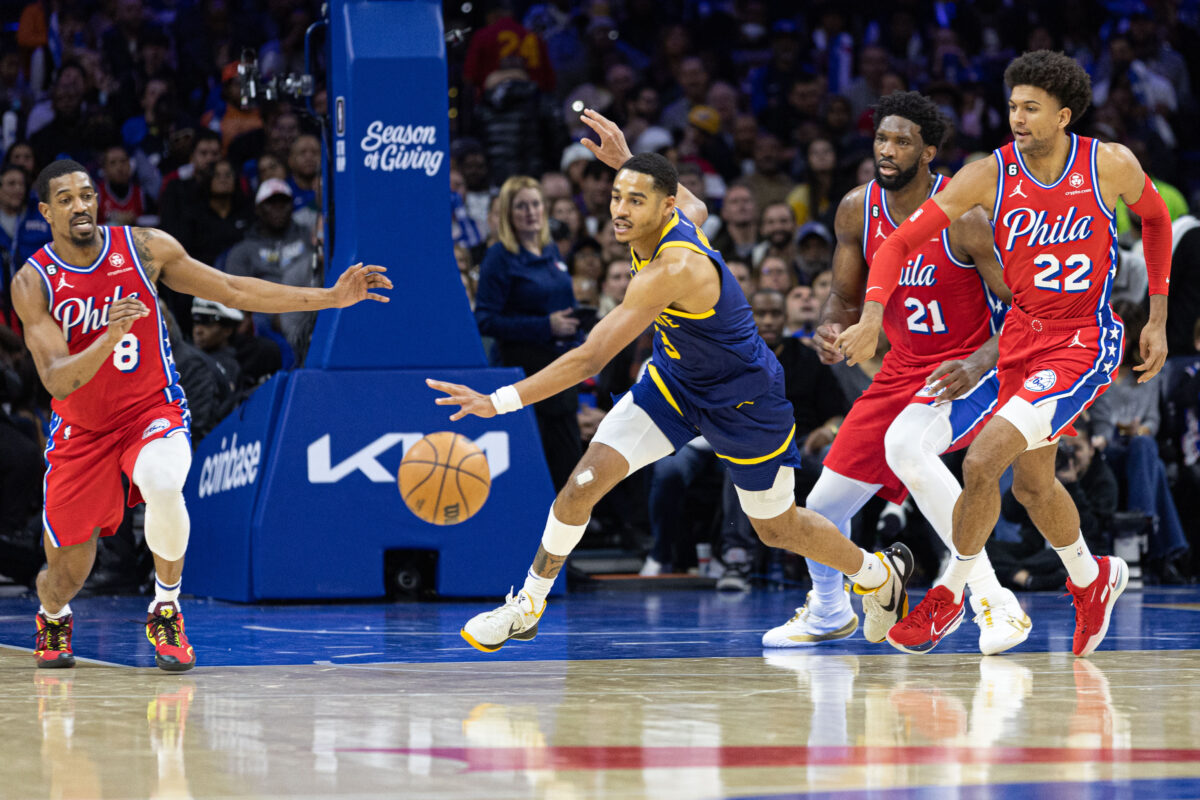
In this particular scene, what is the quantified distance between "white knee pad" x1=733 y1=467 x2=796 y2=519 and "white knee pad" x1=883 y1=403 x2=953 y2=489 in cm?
58

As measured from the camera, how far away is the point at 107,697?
546 centimetres

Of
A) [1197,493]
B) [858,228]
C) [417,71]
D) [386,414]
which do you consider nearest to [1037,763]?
[858,228]

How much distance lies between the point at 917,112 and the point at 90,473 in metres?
3.71

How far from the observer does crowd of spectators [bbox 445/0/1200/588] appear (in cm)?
1063

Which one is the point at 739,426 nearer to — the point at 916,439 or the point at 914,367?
the point at 916,439

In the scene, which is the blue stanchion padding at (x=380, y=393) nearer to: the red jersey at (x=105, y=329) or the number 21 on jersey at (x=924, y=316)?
the red jersey at (x=105, y=329)

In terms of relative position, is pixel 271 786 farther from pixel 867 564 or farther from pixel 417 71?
pixel 417 71

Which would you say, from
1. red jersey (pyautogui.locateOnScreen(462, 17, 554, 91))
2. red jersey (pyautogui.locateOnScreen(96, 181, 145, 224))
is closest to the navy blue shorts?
red jersey (pyautogui.locateOnScreen(96, 181, 145, 224))

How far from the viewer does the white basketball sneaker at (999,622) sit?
6.59 meters

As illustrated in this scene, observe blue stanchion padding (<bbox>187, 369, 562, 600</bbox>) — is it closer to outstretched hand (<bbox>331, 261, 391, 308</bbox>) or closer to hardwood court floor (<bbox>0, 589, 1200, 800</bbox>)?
hardwood court floor (<bbox>0, 589, 1200, 800</bbox>)

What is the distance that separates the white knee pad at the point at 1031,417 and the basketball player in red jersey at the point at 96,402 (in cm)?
255

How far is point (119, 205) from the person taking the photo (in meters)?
13.2

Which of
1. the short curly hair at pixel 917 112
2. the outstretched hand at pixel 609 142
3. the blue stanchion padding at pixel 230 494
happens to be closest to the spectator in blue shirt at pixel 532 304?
the blue stanchion padding at pixel 230 494

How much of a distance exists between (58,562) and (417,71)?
3840mm
